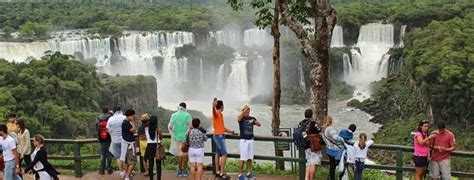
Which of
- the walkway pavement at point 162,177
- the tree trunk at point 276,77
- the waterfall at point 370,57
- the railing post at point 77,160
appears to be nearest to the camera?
the walkway pavement at point 162,177

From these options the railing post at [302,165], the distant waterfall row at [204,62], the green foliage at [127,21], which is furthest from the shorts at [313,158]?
the green foliage at [127,21]

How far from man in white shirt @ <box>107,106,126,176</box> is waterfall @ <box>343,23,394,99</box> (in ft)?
178

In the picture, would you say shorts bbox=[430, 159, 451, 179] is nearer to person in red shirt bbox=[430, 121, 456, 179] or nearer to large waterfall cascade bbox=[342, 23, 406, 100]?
person in red shirt bbox=[430, 121, 456, 179]

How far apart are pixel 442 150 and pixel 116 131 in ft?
18.5

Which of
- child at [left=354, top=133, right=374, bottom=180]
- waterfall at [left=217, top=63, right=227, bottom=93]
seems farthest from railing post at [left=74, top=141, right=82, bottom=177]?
waterfall at [left=217, top=63, right=227, bottom=93]

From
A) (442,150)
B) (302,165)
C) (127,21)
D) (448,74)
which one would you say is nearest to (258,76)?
(127,21)

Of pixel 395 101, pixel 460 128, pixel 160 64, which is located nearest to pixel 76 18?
pixel 160 64

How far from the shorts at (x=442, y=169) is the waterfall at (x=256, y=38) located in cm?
6079

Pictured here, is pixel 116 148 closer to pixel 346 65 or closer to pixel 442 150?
pixel 442 150

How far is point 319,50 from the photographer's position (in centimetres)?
1116

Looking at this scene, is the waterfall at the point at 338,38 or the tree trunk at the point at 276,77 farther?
the waterfall at the point at 338,38

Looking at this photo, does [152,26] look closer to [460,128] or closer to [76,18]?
[76,18]

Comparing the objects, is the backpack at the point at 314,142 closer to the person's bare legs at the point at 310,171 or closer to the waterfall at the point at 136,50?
the person's bare legs at the point at 310,171

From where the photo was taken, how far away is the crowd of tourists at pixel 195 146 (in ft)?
32.9
